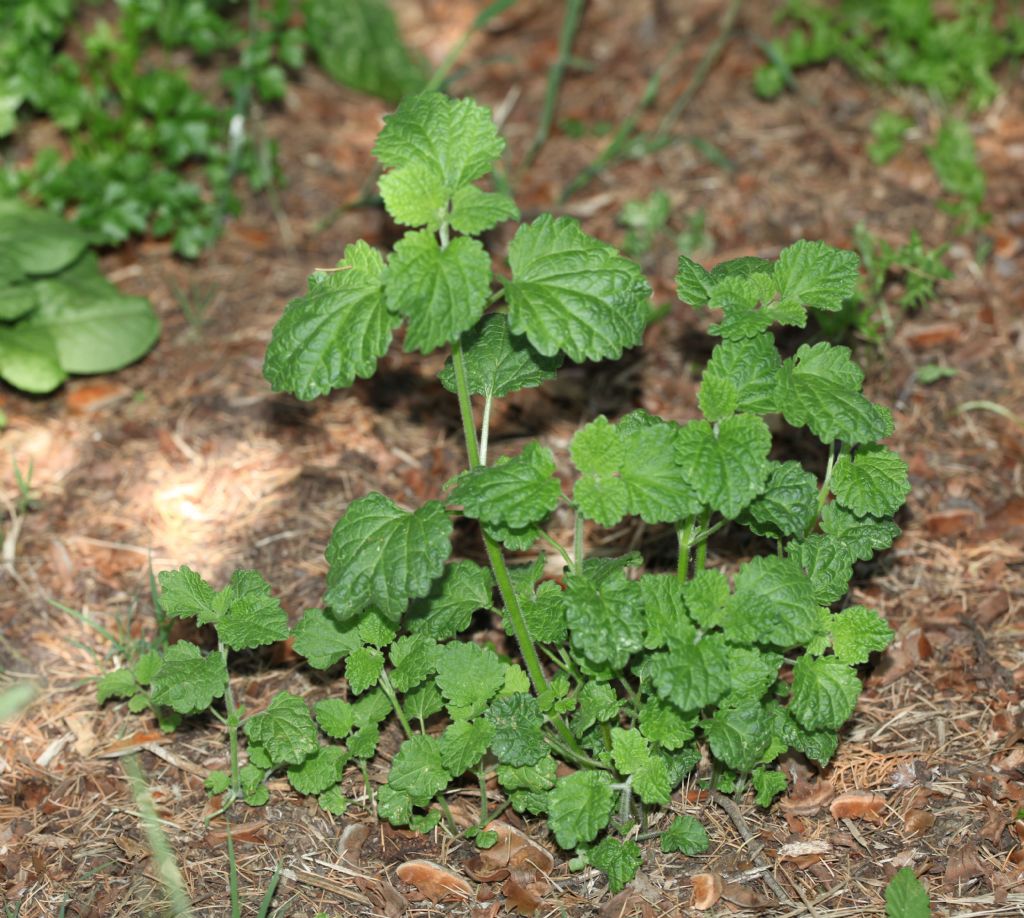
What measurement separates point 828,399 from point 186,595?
1.39 meters

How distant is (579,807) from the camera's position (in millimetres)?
2352

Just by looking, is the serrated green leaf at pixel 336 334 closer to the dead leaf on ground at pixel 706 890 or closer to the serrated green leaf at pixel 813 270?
the serrated green leaf at pixel 813 270

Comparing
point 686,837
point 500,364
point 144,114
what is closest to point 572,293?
point 500,364

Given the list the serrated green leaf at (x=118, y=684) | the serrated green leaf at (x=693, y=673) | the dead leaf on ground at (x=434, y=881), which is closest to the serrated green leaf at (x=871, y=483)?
the serrated green leaf at (x=693, y=673)

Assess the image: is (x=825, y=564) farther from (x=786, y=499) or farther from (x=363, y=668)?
(x=363, y=668)

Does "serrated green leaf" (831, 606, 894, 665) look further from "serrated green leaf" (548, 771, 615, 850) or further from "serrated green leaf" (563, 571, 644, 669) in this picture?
"serrated green leaf" (548, 771, 615, 850)

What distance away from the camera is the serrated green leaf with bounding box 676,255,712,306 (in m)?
2.32

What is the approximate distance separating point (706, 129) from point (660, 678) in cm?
280

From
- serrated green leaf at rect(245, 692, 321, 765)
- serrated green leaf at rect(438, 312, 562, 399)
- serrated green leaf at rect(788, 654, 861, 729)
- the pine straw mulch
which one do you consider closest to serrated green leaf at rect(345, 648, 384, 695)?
serrated green leaf at rect(245, 692, 321, 765)

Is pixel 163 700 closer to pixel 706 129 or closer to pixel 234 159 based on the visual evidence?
pixel 234 159

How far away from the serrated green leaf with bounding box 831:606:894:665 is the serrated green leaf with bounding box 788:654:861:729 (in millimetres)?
25

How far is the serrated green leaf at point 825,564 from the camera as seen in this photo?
2.40 metres

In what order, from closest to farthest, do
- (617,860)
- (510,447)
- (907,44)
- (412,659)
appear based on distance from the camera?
1. (617,860)
2. (412,659)
3. (510,447)
4. (907,44)

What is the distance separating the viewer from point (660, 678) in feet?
7.19
